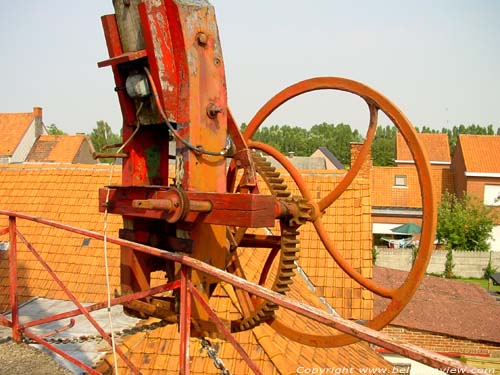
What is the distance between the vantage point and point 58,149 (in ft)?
118

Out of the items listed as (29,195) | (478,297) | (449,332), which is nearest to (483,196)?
(478,297)

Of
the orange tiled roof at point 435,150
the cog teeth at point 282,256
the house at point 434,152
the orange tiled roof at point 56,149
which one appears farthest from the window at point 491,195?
the cog teeth at point 282,256

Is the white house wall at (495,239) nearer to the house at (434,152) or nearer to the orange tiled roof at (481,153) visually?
the orange tiled roof at (481,153)

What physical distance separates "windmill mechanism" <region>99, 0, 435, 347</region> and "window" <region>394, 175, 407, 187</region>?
3057 cm

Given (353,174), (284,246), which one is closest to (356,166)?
(353,174)

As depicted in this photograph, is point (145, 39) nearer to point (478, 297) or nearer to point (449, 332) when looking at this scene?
point (449, 332)

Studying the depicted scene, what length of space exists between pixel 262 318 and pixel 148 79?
1.76 m

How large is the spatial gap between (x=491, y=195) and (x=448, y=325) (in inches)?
859

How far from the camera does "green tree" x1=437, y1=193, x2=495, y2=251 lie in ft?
92.3

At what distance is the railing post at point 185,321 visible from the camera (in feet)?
9.98

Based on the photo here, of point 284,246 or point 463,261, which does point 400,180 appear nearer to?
point 463,261

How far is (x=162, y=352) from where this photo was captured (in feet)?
19.5

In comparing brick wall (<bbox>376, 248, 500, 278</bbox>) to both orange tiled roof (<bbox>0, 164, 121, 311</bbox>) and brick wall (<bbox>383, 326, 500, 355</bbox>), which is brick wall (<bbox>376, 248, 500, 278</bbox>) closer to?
brick wall (<bbox>383, 326, 500, 355</bbox>)

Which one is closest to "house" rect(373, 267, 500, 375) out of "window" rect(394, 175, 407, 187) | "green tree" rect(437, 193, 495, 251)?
"green tree" rect(437, 193, 495, 251)
